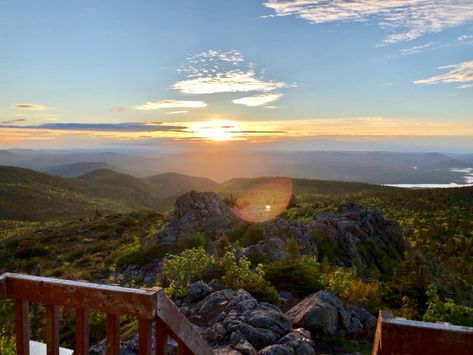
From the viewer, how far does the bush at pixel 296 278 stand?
10.0 m

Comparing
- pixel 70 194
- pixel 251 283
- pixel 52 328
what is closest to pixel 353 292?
pixel 251 283

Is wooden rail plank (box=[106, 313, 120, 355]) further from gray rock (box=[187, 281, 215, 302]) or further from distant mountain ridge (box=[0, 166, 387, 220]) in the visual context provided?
distant mountain ridge (box=[0, 166, 387, 220])

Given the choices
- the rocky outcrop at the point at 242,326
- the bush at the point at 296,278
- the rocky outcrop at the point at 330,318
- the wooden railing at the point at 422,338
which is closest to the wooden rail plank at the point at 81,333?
the wooden railing at the point at 422,338

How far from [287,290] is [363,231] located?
38.8ft

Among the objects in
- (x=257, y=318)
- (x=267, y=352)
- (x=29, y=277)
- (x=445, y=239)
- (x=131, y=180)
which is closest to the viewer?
(x=29, y=277)

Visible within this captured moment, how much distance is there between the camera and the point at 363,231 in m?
20.8

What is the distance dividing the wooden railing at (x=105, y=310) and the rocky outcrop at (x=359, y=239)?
1449 cm

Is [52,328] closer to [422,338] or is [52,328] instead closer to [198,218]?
[422,338]

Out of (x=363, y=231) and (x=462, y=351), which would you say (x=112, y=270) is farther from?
(x=462, y=351)

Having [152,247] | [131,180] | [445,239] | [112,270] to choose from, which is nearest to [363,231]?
[152,247]

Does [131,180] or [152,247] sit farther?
[131,180]

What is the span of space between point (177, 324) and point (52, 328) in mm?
1124

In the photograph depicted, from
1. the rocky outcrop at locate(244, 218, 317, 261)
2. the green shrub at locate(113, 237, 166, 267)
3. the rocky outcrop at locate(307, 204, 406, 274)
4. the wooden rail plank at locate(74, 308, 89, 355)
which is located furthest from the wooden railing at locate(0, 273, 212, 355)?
the green shrub at locate(113, 237, 166, 267)

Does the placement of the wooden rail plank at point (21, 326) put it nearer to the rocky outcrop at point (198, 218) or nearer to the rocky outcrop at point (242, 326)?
the rocky outcrop at point (242, 326)
